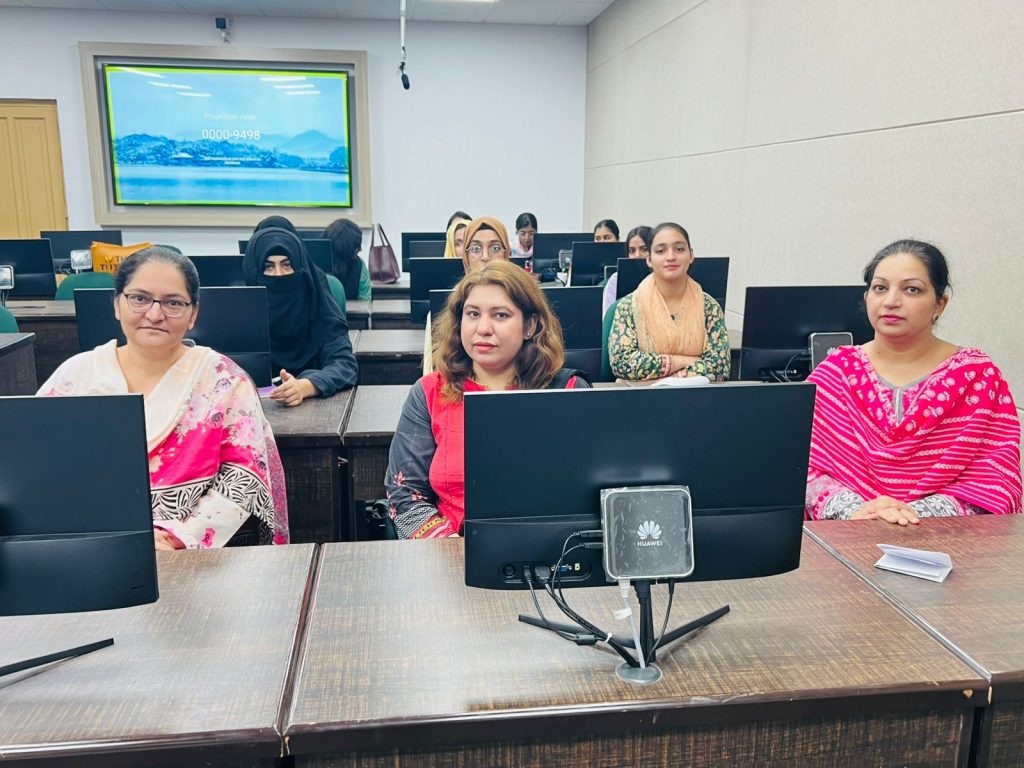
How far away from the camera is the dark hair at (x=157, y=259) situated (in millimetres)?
1917

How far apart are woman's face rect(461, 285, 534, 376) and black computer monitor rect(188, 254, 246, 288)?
2628 millimetres

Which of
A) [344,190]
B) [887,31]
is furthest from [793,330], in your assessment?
Result: [344,190]

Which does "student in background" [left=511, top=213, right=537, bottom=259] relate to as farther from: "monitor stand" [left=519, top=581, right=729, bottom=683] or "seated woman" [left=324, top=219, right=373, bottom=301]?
"monitor stand" [left=519, top=581, right=729, bottom=683]

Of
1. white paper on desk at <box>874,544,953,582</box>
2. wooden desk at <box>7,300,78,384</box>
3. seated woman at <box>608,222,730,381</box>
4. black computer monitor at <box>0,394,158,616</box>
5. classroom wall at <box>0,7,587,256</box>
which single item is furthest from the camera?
classroom wall at <box>0,7,587,256</box>

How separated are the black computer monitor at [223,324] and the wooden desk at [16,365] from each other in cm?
81

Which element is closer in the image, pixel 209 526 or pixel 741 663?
pixel 741 663

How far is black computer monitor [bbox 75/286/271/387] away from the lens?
253cm

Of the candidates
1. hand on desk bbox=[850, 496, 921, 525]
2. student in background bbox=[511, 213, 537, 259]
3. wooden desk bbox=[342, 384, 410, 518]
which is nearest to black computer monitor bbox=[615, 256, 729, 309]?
wooden desk bbox=[342, 384, 410, 518]

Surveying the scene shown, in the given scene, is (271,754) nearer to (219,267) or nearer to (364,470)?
(364,470)

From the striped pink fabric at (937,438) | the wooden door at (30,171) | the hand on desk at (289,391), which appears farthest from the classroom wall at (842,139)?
the wooden door at (30,171)

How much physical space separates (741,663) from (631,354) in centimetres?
227

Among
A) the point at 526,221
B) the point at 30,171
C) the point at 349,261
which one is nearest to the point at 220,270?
the point at 349,261

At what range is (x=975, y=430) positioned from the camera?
74.6 inches

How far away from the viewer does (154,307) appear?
187 cm
